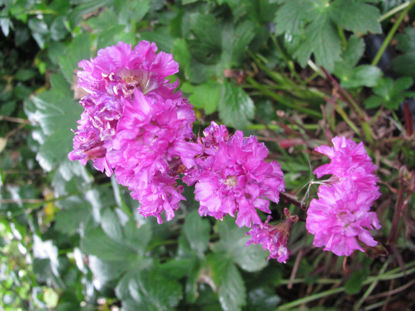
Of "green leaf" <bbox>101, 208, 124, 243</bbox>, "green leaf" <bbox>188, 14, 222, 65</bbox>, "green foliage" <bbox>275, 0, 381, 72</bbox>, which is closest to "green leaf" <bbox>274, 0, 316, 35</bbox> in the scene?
"green foliage" <bbox>275, 0, 381, 72</bbox>

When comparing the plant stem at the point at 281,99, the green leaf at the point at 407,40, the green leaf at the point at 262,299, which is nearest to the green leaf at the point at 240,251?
the green leaf at the point at 262,299

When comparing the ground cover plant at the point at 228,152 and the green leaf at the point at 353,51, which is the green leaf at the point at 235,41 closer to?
the ground cover plant at the point at 228,152

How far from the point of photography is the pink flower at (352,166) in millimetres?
598

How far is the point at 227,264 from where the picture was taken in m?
1.23

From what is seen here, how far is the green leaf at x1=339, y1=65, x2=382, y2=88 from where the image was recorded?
1.18 metres

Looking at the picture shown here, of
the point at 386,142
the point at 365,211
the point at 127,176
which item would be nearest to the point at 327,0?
the point at 386,142

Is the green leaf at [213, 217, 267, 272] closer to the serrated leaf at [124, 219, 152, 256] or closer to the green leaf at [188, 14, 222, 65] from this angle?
the serrated leaf at [124, 219, 152, 256]

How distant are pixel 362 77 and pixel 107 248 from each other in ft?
3.79

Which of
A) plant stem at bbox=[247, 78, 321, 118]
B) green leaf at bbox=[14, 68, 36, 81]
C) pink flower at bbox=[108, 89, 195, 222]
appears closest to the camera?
pink flower at bbox=[108, 89, 195, 222]

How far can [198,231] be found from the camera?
131cm

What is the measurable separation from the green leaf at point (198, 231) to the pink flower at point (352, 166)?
74 centimetres

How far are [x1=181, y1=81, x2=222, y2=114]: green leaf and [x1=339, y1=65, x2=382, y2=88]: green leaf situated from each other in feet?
1.48

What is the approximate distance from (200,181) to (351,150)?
11.2 inches

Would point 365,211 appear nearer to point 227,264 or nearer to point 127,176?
point 127,176
